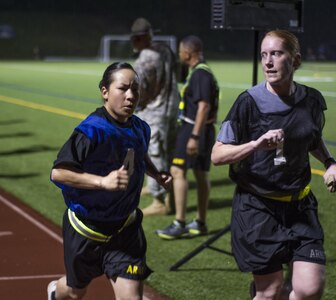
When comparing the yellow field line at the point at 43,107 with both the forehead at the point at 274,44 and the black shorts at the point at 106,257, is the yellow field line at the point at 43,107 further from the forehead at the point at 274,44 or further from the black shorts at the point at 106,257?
the forehead at the point at 274,44

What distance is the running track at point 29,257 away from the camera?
6.69 meters

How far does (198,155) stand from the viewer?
340 inches

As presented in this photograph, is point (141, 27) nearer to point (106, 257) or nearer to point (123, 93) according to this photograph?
point (123, 93)

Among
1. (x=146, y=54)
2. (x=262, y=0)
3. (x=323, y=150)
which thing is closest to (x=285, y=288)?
(x=323, y=150)

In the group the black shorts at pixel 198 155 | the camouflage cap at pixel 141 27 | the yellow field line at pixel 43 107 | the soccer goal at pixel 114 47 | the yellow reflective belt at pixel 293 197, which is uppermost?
the camouflage cap at pixel 141 27

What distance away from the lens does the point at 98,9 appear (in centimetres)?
7444

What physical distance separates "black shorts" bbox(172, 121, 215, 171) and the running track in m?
1.53

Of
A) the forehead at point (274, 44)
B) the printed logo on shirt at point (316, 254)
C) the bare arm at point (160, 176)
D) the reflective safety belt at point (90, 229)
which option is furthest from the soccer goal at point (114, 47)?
the printed logo on shirt at point (316, 254)

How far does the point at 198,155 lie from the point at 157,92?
0.95m

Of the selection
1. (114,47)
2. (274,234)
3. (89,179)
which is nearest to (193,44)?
(274,234)

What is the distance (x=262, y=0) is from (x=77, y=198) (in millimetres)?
2949

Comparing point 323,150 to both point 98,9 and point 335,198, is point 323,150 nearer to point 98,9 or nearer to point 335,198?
point 335,198

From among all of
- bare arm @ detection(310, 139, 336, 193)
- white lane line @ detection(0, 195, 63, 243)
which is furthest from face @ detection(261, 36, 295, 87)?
white lane line @ detection(0, 195, 63, 243)

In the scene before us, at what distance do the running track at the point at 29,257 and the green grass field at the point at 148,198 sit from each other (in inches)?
12.7
